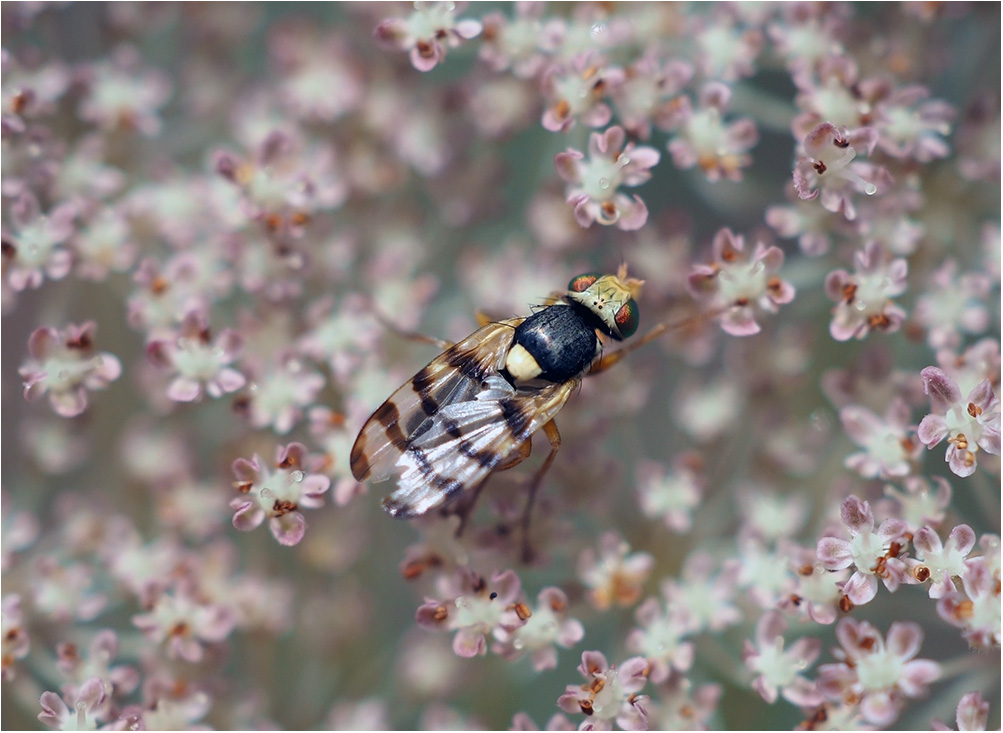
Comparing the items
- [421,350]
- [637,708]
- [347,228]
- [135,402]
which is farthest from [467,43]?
[637,708]

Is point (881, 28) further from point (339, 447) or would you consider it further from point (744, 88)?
point (339, 447)

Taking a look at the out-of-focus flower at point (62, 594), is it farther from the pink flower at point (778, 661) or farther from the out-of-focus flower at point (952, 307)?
the out-of-focus flower at point (952, 307)

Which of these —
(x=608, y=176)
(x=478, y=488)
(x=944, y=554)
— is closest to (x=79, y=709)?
(x=478, y=488)

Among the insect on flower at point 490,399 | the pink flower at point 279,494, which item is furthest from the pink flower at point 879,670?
the pink flower at point 279,494

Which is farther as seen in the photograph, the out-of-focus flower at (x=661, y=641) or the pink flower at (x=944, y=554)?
the out-of-focus flower at (x=661, y=641)

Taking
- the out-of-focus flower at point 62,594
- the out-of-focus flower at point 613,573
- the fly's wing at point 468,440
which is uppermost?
the fly's wing at point 468,440

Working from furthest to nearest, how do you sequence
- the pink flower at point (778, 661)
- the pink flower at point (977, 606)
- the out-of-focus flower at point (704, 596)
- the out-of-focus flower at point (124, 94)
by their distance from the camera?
the out-of-focus flower at point (124, 94)
the out-of-focus flower at point (704, 596)
the pink flower at point (778, 661)
the pink flower at point (977, 606)
